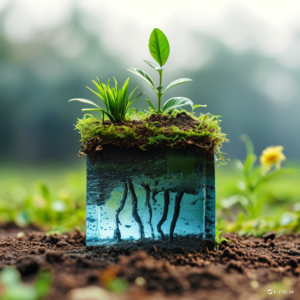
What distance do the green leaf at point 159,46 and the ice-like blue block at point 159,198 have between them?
1.75ft

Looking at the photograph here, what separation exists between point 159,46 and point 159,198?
2.67ft

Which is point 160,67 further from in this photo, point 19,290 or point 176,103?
point 19,290

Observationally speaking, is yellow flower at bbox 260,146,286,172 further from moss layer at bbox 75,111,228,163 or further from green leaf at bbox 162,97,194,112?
green leaf at bbox 162,97,194,112

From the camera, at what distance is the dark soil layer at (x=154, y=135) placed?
133 centimetres

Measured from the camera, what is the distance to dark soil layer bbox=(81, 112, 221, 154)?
4.35 feet

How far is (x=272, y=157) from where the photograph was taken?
7.99 ft

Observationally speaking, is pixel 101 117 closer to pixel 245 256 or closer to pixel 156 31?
pixel 156 31

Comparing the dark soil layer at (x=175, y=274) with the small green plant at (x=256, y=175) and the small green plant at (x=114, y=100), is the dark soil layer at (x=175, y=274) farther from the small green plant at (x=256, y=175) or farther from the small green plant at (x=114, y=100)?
the small green plant at (x=256, y=175)

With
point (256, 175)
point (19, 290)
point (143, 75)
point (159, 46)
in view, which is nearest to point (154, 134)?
point (143, 75)

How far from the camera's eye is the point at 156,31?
1.44 m

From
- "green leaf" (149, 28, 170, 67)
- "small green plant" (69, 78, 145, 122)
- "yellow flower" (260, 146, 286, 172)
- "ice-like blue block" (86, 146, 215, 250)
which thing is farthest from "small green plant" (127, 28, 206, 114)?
"yellow flower" (260, 146, 286, 172)

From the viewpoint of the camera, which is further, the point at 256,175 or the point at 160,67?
the point at 256,175

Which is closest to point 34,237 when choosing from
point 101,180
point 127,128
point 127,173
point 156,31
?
point 101,180

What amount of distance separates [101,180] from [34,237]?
89 cm
